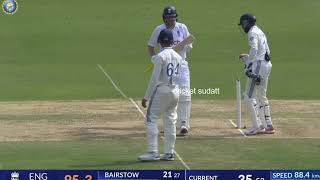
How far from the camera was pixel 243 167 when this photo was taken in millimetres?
15219

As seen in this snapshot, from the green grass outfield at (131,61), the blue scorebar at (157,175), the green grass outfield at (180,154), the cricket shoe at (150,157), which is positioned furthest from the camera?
the green grass outfield at (131,61)

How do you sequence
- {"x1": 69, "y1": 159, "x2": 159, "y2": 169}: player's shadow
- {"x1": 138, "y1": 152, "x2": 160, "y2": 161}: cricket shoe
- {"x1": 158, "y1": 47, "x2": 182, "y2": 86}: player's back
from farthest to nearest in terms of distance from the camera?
{"x1": 138, "y1": 152, "x2": 160, "y2": 161}: cricket shoe → {"x1": 158, "y1": 47, "x2": 182, "y2": 86}: player's back → {"x1": 69, "y1": 159, "x2": 159, "y2": 169}: player's shadow

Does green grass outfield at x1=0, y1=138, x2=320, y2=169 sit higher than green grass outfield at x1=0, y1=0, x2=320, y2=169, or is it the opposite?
green grass outfield at x1=0, y1=0, x2=320, y2=169

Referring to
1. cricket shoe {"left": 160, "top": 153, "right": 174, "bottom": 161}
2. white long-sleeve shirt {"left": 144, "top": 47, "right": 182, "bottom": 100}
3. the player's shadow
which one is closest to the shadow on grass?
the player's shadow

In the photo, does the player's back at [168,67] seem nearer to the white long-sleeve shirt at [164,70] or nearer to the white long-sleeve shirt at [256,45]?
the white long-sleeve shirt at [164,70]

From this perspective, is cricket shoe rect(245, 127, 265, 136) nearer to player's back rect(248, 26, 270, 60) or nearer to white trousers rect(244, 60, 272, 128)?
white trousers rect(244, 60, 272, 128)

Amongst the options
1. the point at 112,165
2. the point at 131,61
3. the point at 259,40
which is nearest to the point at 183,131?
the point at 259,40

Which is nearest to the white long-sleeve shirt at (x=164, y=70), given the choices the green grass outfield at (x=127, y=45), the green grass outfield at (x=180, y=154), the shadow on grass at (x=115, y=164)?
the shadow on grass at (x=115, y=164)

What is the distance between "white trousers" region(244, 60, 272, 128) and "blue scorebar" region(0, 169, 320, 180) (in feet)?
17.7

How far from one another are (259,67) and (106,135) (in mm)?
3313

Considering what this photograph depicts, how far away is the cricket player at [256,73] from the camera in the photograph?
1830 centimetres

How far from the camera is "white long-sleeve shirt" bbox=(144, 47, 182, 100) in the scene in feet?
50.7

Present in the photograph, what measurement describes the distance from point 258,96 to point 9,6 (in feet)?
86.4

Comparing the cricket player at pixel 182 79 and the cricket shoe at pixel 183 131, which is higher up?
the cricket player at pixel 182 79
